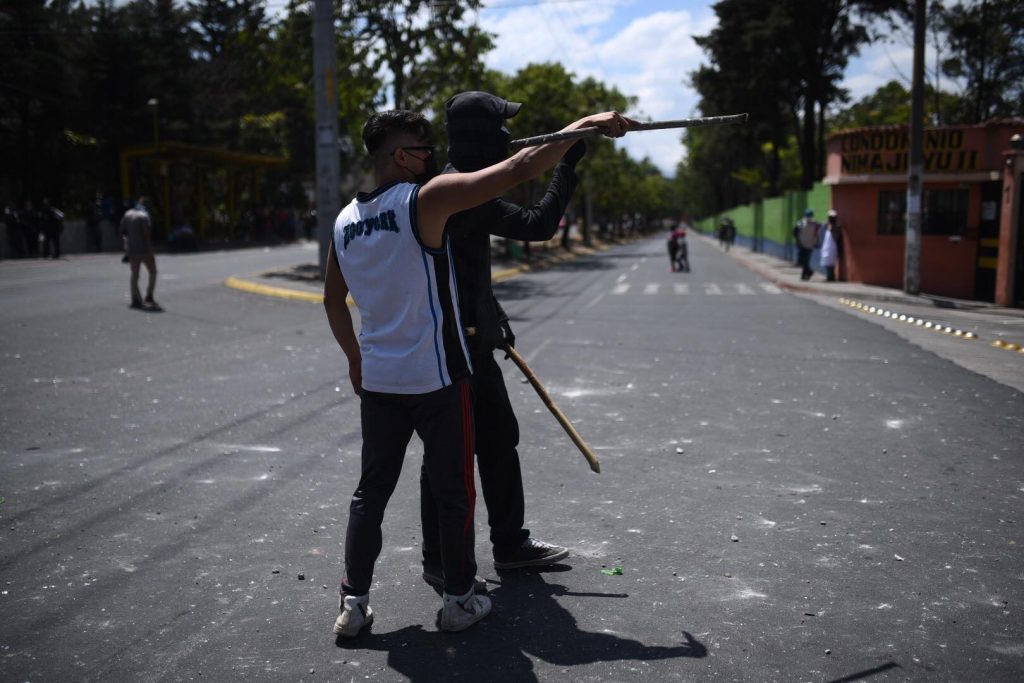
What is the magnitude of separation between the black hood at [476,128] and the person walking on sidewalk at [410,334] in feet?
0.53

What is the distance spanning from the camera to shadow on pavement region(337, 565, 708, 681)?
3.08 meters

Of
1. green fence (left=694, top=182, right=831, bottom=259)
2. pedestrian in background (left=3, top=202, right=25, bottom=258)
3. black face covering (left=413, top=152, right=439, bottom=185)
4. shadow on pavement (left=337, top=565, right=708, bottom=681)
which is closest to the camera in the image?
shadow on pavement (left=337, top=565, right=708, bottom=681)

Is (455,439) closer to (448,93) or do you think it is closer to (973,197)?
(973,197)

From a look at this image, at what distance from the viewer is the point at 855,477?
5305mm

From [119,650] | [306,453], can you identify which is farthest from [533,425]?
[119,650]

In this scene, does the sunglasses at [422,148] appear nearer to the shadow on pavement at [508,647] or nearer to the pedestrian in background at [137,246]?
the shadow on pavement at [508,647]

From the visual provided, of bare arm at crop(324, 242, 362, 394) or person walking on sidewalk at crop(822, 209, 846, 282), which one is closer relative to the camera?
bare arm at crop(324, 242, 362, 394)

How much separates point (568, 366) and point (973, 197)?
46.3 feet

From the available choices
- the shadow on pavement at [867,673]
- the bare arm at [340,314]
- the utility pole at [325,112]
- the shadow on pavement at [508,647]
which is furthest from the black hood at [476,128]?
the utility pole at [325,112]

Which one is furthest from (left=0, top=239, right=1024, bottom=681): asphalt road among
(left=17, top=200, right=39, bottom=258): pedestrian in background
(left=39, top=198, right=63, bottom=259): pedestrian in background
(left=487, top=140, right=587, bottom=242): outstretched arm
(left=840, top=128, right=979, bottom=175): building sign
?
(left=17, top=200, right=39, bottom=258): pedestrian in background

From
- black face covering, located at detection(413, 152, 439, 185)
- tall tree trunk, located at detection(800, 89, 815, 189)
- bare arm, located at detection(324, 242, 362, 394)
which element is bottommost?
bare arm, located at detection(324, 242, 362, 394)

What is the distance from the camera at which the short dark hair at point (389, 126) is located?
322 centimetres

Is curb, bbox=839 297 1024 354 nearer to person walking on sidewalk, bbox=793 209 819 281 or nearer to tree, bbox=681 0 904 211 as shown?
person walking on sidewalk, bbox=793 209 819 281

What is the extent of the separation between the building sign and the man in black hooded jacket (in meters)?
19.0
